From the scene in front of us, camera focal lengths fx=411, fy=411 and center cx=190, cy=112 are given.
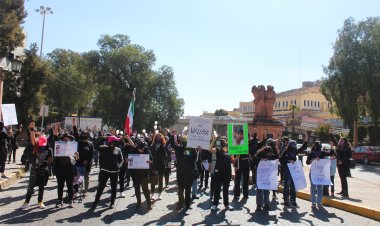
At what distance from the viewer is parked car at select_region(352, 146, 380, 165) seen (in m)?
34.0

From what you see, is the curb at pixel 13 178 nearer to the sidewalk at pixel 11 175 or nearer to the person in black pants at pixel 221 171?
the sidewalk at pixel 11 175

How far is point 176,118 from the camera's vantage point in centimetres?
6006

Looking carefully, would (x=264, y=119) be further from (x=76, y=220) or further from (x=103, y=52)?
(x=103, y=52)

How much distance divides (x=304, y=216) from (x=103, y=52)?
2105 inches

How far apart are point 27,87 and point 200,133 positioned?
2990cm

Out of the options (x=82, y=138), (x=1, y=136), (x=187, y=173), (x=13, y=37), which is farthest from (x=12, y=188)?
(x=13, y=37)

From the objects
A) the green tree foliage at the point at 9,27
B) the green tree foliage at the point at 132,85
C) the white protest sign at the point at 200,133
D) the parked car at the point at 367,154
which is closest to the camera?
the white protest sign at the point at 200,133

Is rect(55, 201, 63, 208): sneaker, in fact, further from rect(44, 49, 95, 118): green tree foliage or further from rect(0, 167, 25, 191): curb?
rect(44, 49, 95, 118): green tree foliage

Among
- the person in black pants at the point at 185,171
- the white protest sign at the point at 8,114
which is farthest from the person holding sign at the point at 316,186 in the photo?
the white protest sign at the point at 8,114

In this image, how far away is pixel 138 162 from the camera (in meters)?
10.9

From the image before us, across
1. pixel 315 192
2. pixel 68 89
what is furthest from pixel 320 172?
pixel 68 89

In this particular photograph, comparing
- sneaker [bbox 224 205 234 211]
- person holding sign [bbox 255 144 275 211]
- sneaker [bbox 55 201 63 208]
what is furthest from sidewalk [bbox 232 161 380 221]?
sneaker [bbox 55 201 63 208]

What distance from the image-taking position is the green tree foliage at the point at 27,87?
36.5 metres

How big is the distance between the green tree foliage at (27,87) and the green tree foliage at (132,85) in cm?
2019
